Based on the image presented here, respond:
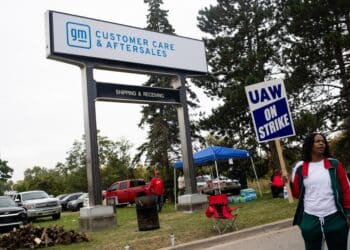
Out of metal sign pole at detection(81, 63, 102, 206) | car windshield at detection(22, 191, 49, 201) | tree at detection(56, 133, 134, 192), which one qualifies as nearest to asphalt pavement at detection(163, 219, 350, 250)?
metal sign pole at detection(81, 63, 102, 206)

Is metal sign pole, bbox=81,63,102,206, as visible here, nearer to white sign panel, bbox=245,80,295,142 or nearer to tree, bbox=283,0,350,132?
white sign panel, bbox=245,80,295,142

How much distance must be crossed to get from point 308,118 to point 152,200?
1424 centimetres

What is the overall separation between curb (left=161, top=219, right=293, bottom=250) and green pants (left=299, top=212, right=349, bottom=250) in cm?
494

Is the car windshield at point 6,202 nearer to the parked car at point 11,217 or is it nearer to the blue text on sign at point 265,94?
the parked car at point 11,217

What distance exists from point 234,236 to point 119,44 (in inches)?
344

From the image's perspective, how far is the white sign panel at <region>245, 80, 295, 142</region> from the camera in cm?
891

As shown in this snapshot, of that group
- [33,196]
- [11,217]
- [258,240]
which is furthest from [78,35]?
[33,196]

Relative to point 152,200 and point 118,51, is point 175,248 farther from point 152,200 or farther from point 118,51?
point 118,51

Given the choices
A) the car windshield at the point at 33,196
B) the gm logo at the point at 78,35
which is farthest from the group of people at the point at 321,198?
the car windshield at the point at 33,196

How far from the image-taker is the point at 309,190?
182 inches

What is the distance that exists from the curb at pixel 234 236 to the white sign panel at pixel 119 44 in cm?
795

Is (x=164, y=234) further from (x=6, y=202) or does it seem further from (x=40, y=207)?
(x=40, y=207)

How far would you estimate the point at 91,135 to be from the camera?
14.8 meters

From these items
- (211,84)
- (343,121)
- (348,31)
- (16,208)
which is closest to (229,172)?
(211,84)
